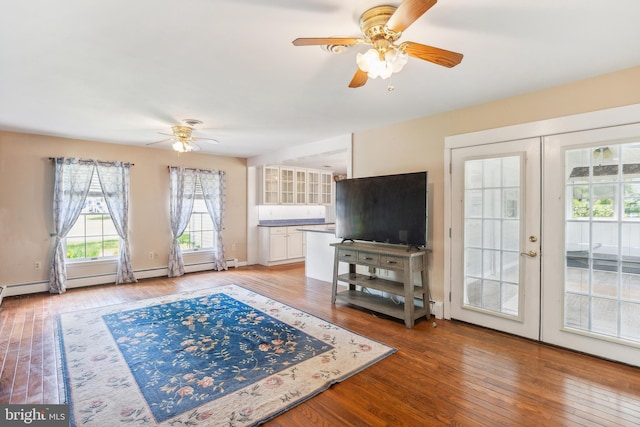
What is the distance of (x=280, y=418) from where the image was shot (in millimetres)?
1999

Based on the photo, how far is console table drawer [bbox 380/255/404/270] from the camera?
359 cm

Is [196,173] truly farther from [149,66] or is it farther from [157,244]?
[149,66]

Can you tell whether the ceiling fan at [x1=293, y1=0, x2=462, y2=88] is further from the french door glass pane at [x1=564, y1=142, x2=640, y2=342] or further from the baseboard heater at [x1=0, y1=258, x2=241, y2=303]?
the baseboard heater at [x1=0, y1=258, x2=241, y2=303]

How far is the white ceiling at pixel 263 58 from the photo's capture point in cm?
184

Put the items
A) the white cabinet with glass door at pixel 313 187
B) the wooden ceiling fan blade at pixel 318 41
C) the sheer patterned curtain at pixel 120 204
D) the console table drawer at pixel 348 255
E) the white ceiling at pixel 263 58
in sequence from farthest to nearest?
the white cabinet with glass door at pixel 313 187, the sheer patterned curtain at pixel 120 204, the console table drawer at pixel 348 255, the white ceiling at pixel 263 58, the wooden ceiling fan blade at pixel 318 41

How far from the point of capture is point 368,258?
3.96 m

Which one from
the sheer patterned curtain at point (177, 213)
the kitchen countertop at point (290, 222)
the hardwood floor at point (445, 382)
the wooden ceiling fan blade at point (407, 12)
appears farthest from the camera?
the kitchen countertop at point (290, 222)

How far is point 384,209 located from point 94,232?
5.07 metres

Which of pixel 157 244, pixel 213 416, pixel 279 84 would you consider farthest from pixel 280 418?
pixel 157 244

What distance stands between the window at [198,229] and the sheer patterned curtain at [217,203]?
0.13 metres

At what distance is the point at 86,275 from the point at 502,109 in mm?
6694

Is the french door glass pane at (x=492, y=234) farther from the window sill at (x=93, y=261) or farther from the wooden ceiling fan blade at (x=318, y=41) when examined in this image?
the window sill at (x=93, y=261)

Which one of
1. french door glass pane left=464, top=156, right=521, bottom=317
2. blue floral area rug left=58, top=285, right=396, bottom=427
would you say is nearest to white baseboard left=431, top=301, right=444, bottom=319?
french door glass pane left=464, top=156, right=521, bottom=317

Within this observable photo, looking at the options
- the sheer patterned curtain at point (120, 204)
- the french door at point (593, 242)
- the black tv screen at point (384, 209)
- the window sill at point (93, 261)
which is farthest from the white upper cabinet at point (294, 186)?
the french door at point (593, 242)
